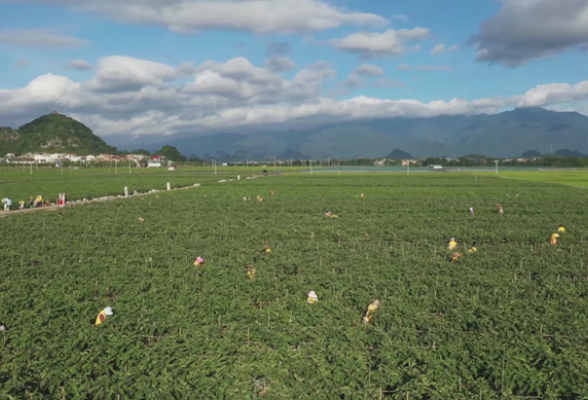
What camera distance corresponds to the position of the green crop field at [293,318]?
226 inches

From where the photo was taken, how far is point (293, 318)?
25.6ft

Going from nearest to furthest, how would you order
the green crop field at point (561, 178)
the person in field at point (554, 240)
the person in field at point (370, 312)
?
the person in field at point (370, 312) < the person in field at point (554, 240) < the green crop field at point (561, 178)

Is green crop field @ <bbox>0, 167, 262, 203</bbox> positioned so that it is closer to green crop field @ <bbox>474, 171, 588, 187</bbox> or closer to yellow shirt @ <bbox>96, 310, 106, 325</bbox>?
yellow shirt @ <bbox>96, 310, 106, 325</bbox>

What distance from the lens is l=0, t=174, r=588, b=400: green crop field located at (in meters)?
5.73

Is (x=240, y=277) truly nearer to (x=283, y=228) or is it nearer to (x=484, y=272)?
(x=484, y=272)

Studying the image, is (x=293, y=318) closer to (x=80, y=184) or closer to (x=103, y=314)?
(x=103, y=314)

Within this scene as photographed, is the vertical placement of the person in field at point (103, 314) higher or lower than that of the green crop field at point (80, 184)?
lower

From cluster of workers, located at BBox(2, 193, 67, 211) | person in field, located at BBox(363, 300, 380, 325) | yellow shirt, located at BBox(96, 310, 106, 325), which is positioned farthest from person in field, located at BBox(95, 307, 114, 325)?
cluster of workers, located at BBox(2, 193, 67, 211)

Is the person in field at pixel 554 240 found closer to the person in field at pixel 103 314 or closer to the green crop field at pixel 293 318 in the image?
the green crop field at pixel 293 318

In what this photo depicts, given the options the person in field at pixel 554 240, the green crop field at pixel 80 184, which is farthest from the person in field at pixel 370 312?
the green crop field at pixel 80 184

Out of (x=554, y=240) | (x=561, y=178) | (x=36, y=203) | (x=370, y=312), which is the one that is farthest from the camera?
(x=561, y=178)

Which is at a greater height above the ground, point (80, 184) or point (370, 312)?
point (80, 184)

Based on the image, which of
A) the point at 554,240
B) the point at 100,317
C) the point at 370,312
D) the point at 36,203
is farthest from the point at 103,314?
the point at 36,203

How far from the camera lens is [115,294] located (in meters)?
9.52
